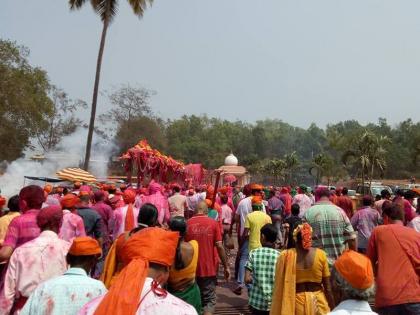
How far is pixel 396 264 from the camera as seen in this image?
15.7 ft

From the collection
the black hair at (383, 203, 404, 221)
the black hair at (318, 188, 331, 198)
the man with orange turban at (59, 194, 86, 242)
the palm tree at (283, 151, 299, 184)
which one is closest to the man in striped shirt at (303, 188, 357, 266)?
the black hair at (318, 188, 331, 198)

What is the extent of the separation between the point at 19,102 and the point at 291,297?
2890 centimetres

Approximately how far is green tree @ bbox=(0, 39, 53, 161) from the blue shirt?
29303mm

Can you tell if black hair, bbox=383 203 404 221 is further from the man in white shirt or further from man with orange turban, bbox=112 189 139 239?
man with orange turban, bbox=112 189 139 239

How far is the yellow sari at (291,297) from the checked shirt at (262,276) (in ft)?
2.24

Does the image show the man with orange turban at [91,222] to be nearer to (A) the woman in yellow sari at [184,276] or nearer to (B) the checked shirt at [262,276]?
(A) the woman in yellow sari at [184,276]

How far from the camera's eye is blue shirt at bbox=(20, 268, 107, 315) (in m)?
2.99

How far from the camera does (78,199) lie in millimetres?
7719

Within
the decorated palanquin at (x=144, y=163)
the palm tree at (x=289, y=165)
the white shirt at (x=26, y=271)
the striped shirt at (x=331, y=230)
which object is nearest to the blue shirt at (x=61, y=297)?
the white shirt at (x=26, y=271)

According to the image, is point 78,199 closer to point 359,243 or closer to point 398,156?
point 359,243

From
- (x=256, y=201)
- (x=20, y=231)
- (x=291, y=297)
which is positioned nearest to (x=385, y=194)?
(x=256, y=201)

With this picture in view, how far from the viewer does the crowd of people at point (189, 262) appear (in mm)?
2504

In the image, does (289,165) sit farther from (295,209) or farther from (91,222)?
(91,222)

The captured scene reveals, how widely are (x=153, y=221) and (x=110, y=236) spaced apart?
4.35 metres
